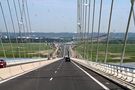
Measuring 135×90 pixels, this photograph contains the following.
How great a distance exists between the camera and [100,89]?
20.4 metres

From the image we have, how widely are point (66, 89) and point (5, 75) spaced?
42.1ft

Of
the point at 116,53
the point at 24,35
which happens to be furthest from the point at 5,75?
the point at 116,53

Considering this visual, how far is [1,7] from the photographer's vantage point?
245ft

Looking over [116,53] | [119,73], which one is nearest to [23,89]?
[119,73]

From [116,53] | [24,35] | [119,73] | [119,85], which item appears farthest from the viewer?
[116,53]

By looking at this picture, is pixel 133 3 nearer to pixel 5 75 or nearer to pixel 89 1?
pixel 5 75

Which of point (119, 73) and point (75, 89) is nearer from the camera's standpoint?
point (75, 89)

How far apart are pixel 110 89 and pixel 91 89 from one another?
1.01m

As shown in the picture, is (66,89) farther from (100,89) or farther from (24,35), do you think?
(24,35)

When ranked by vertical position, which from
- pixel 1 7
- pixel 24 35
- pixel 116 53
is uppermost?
pixel 1 7

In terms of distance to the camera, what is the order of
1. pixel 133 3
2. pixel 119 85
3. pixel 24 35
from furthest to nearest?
pixel 24 35 → pixel 133 3 → pixel 119 85

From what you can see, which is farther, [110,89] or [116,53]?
[116,53]

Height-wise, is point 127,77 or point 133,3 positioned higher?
point 133,3

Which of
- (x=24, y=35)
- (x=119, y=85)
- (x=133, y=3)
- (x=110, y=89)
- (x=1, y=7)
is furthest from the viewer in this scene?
(x=24, y=35)
